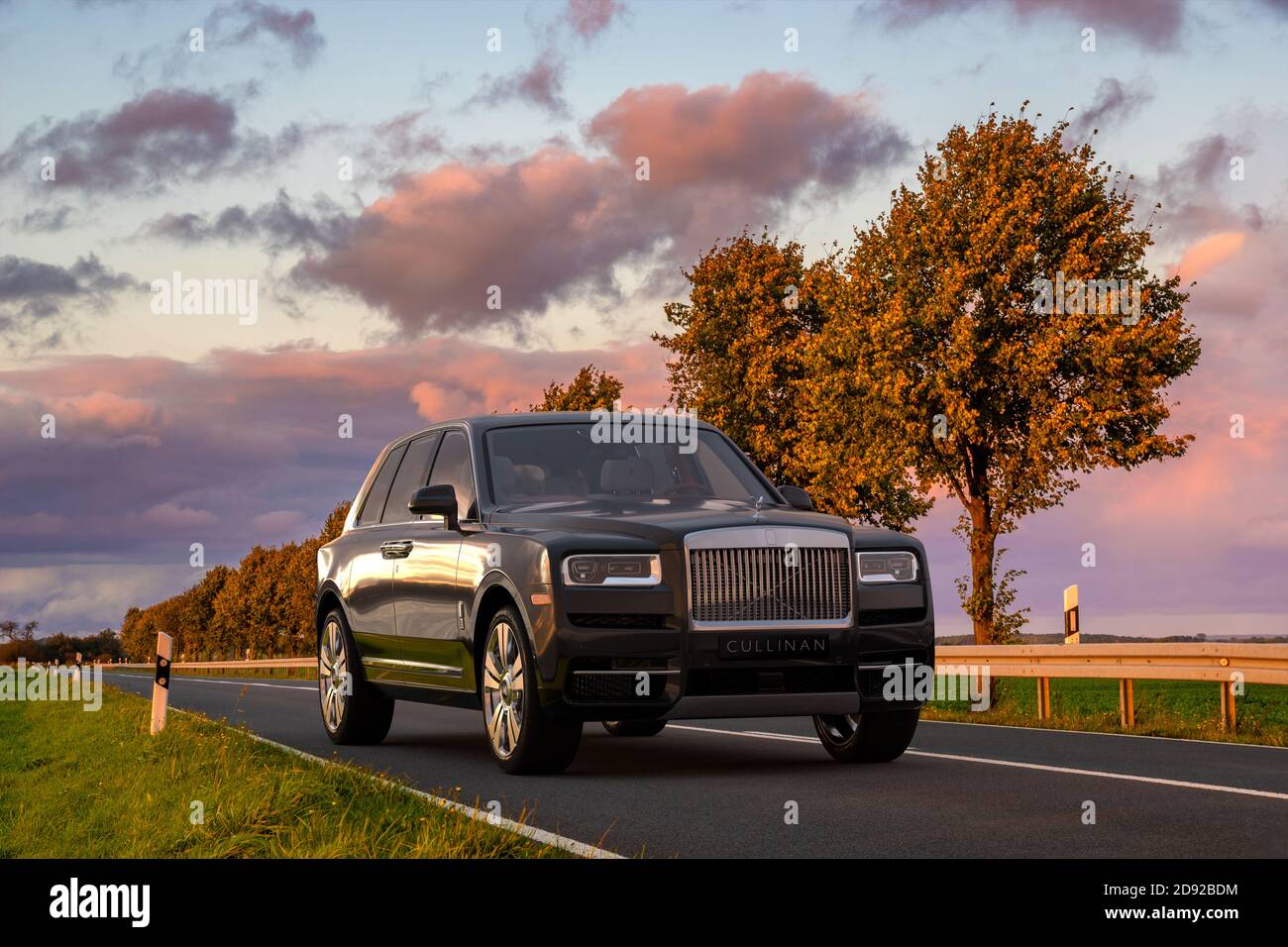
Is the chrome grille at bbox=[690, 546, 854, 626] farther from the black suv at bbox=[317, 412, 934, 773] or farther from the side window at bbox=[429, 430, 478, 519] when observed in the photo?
the side window at bbox=[429, 430, 478, 519]

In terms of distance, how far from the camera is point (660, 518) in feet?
29.4

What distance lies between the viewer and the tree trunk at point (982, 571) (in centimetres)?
3138

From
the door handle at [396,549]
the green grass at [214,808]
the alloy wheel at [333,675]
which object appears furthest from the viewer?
the alloy wheel at [333,675]

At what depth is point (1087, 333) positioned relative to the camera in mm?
32875

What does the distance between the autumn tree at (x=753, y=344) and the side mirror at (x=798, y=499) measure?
33.4 meters

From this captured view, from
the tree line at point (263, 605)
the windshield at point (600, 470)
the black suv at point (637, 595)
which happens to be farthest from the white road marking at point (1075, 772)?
the tree line at point (263, 605)

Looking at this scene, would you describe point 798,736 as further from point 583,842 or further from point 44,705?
point 44,705

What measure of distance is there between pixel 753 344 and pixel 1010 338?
14.9m

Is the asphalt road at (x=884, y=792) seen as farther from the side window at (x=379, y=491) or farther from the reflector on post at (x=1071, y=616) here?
the reflector on post at (x=1071, y=616)

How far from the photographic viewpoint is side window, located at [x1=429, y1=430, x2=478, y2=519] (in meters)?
10.3
